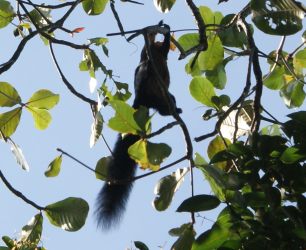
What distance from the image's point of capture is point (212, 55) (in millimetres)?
2801

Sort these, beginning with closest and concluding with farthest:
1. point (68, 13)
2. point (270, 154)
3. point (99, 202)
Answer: point (270, 154)
point (68, 13)
point (99, 202)

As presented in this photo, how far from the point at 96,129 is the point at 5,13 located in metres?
0.69

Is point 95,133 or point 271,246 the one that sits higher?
point 95,133

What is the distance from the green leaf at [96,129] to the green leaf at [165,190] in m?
0.40

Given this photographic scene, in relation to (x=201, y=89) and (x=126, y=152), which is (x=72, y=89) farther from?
(x=126, y=152)

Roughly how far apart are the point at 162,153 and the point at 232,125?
424mm

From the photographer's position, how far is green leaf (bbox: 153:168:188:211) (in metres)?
2.49

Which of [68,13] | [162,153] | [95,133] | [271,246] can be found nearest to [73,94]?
[95,133]

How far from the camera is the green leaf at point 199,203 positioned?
6.22 ft

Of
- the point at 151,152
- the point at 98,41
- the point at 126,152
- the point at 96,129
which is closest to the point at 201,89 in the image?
the point at 151,152

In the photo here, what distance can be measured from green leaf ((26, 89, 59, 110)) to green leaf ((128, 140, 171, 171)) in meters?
0.52

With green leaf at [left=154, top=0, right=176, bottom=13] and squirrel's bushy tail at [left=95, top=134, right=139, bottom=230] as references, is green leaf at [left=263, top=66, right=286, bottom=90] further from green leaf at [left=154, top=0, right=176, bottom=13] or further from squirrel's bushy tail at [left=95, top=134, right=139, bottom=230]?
squirrel's bushy tail at [left=95, top=134, right=139, bottom=230]

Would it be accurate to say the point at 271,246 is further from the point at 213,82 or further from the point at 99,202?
the point at 99,202

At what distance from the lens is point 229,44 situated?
2701mm
